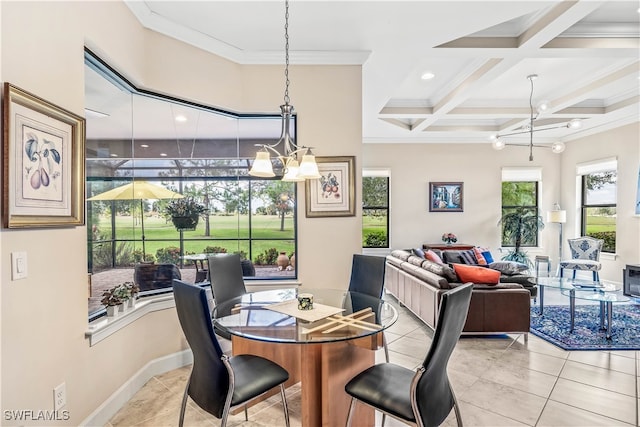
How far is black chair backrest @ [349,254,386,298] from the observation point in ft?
9.52

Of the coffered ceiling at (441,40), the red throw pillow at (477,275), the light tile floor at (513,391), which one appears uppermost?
the coffered ceiling at (441,40)

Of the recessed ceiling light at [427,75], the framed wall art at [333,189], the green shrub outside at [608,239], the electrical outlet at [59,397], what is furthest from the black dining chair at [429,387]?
the green shrub outside at [608,239]

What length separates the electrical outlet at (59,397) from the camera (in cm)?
179

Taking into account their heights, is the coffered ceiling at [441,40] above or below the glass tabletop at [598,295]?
above

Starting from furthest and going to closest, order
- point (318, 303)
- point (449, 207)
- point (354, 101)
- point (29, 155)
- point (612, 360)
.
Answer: point (449, 207), point (354, 101), point (612, 360), point (318, 303), point (29, 155)

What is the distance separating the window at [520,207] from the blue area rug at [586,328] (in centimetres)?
253

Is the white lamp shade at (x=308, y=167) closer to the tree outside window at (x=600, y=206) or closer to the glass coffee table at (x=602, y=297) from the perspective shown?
the glass coffee table at (x=602, y=297)

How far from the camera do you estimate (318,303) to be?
7.86 ft

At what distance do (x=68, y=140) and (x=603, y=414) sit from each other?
13.2 ft

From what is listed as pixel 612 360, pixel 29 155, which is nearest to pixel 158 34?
pixel 29 155

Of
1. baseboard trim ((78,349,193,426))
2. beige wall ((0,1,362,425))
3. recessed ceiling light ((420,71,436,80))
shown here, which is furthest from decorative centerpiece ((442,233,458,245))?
baseboard trim ((78,349,193,426))

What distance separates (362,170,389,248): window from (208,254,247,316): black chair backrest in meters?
4.67

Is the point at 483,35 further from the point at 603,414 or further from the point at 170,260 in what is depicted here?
the point at 170,260

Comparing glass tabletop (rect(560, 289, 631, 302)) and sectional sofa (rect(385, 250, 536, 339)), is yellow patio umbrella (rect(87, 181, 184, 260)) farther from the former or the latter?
glass tabletop (rect(560, 289, 631, 302))
